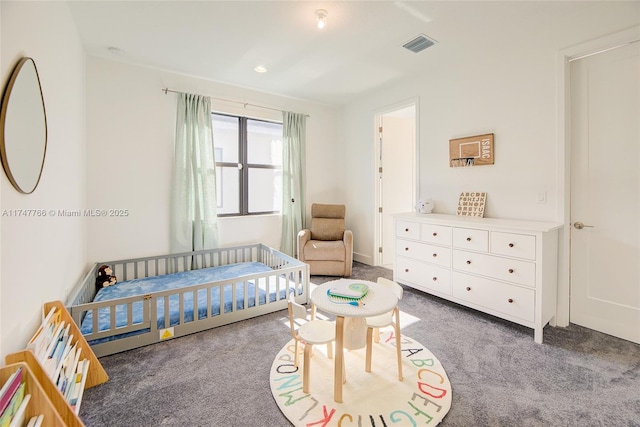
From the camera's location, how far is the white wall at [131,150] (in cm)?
298

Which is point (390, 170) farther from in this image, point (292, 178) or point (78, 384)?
point (78, 384)

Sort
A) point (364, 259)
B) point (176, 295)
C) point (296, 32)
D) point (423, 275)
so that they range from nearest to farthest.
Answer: point (296, 32) → point (176, 295) → point (423, 275) → point (364, 259)

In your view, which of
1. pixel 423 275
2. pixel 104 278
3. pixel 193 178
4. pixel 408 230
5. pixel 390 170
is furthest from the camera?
pixel 390 170

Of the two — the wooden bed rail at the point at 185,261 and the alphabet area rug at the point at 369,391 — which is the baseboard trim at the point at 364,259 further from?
the alphabet area rug at the point at 369,391

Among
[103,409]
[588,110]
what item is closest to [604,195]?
[588,110]

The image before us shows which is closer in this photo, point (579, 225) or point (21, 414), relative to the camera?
point (21, 414)

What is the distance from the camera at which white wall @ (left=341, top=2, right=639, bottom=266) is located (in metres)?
2.37

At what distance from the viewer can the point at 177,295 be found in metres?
2.62

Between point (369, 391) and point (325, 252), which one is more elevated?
point (325, 252)

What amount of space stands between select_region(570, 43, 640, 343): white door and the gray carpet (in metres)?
0.26

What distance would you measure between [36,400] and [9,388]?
4.8 inches

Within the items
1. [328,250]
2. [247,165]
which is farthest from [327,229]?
[247,165]

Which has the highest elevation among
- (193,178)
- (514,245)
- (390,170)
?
(390,170)

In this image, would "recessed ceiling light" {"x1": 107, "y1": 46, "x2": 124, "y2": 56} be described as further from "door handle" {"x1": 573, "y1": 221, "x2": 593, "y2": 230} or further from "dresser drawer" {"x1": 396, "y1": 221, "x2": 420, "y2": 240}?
"door handle" {"x1": 573, "y1": 221, "x2": 593, "y2": 230}
